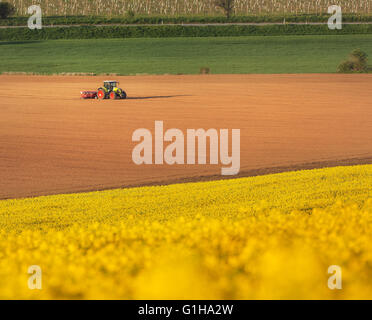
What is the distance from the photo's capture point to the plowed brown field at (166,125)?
2556 centimetres

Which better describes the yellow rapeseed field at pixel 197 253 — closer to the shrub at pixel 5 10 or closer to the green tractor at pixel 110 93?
the green tractor at pixel 110 93

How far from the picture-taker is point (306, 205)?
45.5ft

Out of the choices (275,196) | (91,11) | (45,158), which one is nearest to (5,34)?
(91,11)

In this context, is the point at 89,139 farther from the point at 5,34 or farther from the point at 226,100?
the point at 5,34

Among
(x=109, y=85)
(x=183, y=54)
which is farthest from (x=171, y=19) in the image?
(x=109, y=85)

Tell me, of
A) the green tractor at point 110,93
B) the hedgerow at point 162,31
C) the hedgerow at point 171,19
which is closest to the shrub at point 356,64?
the green tractor at point 110,93

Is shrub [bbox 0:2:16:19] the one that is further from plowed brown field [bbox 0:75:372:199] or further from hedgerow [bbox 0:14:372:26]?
plowed brown field [bbox 0:75:372:199]

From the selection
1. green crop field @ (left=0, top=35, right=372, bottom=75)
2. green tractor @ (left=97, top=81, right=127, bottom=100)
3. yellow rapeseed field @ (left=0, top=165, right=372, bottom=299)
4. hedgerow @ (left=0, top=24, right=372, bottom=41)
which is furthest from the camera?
hedgerow @ (left=0, top=24, right=372, bottom=41)

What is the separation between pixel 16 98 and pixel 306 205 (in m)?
45.3

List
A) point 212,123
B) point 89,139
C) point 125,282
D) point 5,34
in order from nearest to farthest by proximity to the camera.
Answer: point 125,282 < point 89,139 < point 212,123 < point 5,34

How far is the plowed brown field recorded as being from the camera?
25562mm

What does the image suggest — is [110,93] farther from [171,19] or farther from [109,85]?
[171,19]

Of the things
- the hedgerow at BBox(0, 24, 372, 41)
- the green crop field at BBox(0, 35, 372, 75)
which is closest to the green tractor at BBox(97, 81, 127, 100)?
the green crop field at BBox(0, 35, 372, 75)

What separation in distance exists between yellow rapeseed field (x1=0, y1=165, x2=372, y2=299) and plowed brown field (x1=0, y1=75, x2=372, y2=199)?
845 centimetres
